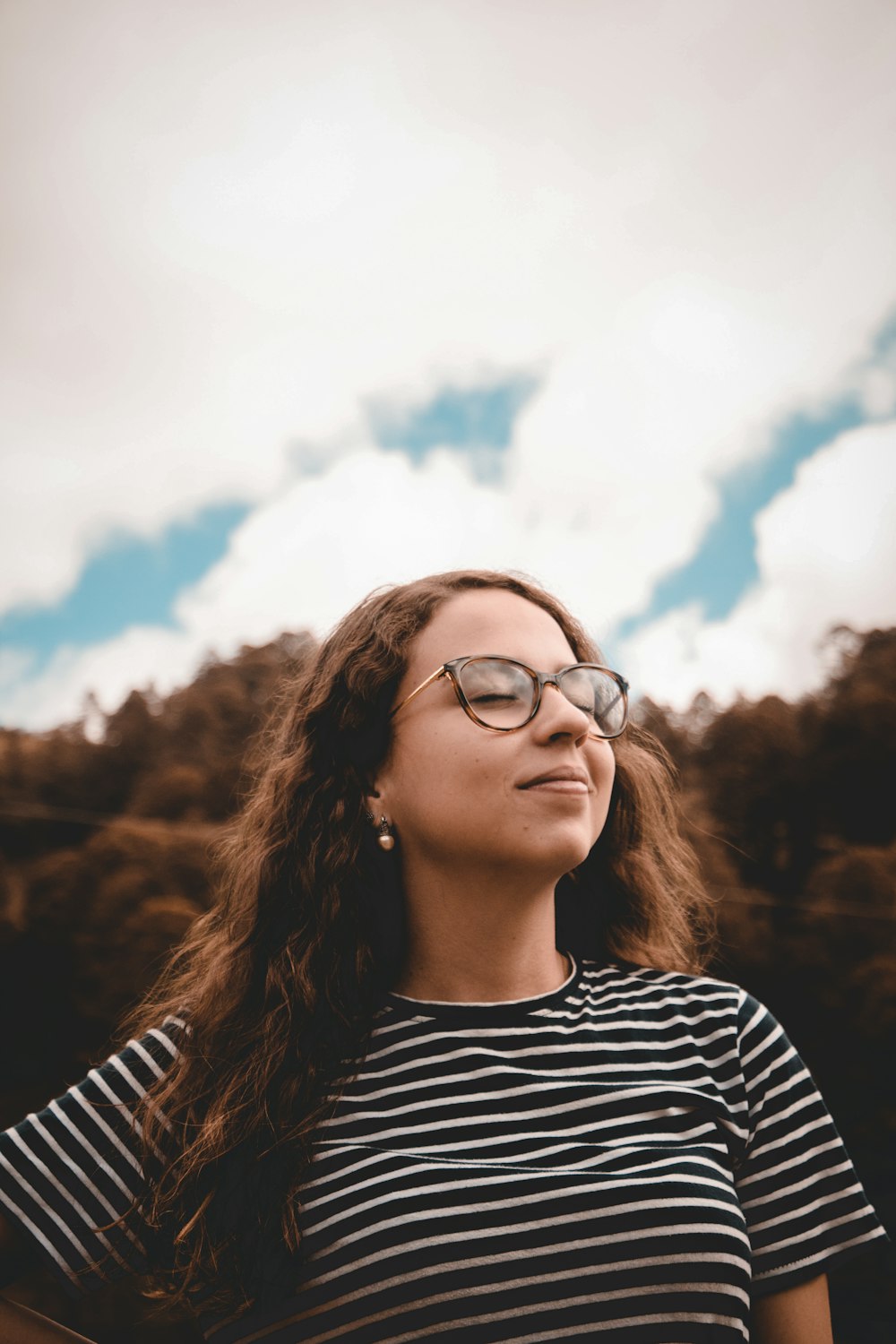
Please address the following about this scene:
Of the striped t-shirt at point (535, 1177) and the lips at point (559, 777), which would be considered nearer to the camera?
the striped t-shirt at point (535, 1177)

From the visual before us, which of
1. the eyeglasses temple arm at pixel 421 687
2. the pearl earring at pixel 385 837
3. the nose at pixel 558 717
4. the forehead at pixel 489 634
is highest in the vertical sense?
the forehead at pixel 489 634

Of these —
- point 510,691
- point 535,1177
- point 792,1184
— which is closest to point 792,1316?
point 792,1184

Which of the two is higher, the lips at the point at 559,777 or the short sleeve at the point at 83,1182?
the lips at the point at 559,777

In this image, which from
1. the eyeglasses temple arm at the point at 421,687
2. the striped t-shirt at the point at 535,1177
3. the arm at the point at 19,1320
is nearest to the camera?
the striped t-shirt at the point at 535,1177

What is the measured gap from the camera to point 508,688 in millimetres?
922

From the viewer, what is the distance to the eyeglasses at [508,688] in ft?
2.98

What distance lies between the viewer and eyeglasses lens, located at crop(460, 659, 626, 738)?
0.91m

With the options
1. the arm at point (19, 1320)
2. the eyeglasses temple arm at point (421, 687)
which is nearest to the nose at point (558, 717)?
the eyeglasses temple arm at point (421, 687)

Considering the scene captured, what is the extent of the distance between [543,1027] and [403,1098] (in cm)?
17

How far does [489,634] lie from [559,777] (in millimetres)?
207

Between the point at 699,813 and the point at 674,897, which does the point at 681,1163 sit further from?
the point at 699,813

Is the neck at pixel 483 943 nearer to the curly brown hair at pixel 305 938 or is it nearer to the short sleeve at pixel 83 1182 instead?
the curly brown hair at pixel 305 938

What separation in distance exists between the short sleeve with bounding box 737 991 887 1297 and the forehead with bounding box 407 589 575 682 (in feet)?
1.72

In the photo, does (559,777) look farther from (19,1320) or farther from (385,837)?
(19,1320)
